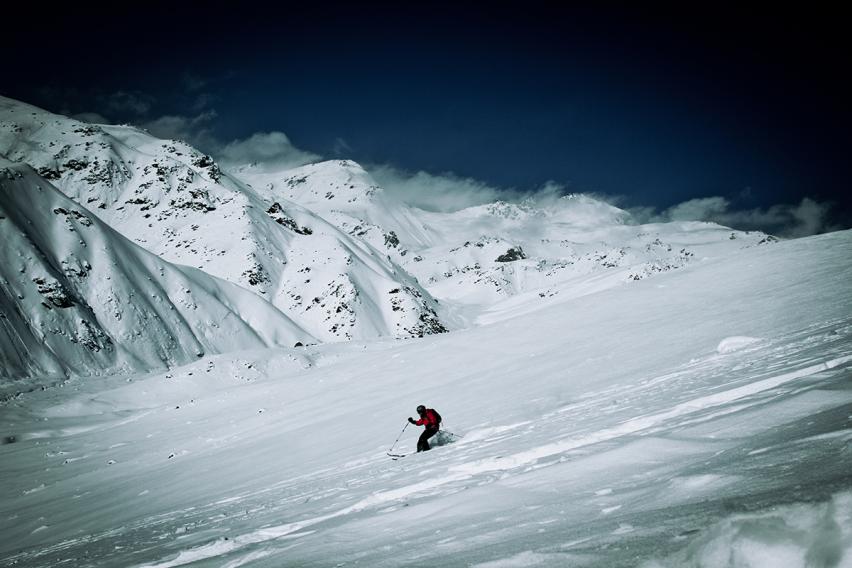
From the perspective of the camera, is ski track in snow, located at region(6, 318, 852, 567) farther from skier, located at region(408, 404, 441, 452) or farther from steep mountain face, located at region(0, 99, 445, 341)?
steep mountain face, located at region(0, 99, 445, 341)

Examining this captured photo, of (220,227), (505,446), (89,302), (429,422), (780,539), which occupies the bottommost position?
(505,446)

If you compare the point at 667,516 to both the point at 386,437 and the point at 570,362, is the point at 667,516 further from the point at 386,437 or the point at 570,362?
the point at 570,362

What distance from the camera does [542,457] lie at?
18.5 ft

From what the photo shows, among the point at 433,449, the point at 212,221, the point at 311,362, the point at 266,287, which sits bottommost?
the point at 433,449

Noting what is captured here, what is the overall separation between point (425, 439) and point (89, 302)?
80.8 metres

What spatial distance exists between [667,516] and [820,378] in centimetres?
383

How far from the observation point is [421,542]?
11.5 ft

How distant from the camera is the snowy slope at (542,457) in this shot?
2383 mm

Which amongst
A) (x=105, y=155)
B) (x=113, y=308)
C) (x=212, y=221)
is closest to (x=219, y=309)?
(x=113, y=308)

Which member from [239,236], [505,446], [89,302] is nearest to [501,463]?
[505,446]

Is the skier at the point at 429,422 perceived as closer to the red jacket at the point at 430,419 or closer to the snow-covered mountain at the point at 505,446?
the red jacket at the point at 430,419

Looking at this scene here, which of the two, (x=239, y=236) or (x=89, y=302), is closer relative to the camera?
(x=89, y=302)

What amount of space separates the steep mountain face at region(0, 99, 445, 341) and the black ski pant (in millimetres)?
107574

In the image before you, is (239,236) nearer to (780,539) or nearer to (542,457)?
(542,457)
